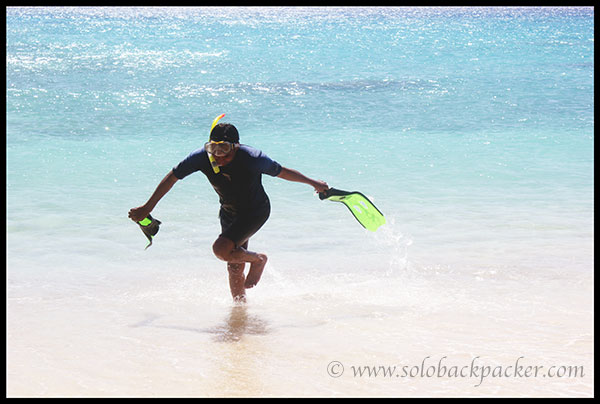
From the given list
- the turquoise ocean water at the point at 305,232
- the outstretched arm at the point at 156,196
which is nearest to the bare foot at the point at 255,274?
the turquoise ocean water at the point at 305,232

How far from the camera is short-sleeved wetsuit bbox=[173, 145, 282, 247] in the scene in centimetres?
559

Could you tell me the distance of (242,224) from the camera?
5820mm

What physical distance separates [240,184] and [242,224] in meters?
0.30

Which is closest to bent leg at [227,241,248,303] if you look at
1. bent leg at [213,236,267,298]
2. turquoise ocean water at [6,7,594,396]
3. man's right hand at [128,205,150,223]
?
bent leg at [213,236,267,298]

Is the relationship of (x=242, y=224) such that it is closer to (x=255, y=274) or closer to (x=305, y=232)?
(x=255, y=274)

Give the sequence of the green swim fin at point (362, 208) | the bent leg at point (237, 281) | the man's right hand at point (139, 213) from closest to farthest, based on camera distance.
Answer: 1. the man's right hand at point (139, 213)
2. the bent leg at point (237, 281)
3. the green swim fin at point (362, 208)

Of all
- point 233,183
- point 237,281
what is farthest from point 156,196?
point 237,281

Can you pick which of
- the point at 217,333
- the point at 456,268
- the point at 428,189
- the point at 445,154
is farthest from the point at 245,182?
the point at 445,154

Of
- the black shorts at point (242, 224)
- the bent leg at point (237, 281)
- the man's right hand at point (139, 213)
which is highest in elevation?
the black shorts at point (242, 224)

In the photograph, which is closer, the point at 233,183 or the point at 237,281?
the point at 233,183

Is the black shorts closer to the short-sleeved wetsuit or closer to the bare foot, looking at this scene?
the short-sleeved wetsuit

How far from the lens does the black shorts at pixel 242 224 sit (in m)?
5.82

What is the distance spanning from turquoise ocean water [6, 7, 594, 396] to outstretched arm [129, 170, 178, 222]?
71cm

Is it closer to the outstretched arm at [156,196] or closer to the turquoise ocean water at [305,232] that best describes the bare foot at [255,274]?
the turquoise ocean water at [305,232]
